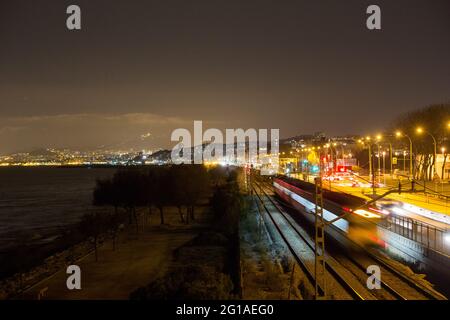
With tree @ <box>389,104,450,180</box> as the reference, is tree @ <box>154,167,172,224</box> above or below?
below

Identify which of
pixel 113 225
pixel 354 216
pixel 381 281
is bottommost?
pixel 113 225

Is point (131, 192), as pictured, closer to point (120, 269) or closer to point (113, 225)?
point (113, 225)

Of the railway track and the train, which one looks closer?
the railway track

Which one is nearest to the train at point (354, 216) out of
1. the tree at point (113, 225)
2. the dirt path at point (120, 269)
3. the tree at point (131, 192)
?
the dirt path at point (120, 269)

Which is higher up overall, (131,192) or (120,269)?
(131,192)

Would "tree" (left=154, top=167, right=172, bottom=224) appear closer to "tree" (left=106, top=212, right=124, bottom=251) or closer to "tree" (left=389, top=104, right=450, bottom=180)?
"tree" (left=106, top=212, right=124, bottom=251)

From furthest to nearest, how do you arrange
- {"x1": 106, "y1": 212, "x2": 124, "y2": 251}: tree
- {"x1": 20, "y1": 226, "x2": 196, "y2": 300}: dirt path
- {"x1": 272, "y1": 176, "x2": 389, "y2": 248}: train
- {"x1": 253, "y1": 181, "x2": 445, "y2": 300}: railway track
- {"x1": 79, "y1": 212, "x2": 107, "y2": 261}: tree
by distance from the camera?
{"x1": 106, "y1": 212, "x2": 124, "y2": 251}: tree < {"x1": 79, "y1": 212, "x2": 107, "y2": 261}: tree < {"x1": 272, "y1": 176, "x2": 389, "y2": 248}: train < {"x1": 20, "y1": 226, "x2": 196, "y2": 300}: dirt path < {"x1": 253, "y1": 181, "x2": 445, "y2": 300}: railway track

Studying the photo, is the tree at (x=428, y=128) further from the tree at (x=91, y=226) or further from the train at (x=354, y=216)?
the tree at (x=91, y=226)

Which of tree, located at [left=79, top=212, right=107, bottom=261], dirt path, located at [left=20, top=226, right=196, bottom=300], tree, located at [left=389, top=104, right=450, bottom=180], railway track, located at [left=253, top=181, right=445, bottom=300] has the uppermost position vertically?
tree, located at [left=389, top=104, right=450, bottom=180]

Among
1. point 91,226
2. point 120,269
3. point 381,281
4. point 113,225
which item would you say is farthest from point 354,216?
point 113,225

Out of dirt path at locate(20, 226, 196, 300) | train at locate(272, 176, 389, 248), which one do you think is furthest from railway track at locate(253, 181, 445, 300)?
dirt path at locate(20, 226, 196, 300)

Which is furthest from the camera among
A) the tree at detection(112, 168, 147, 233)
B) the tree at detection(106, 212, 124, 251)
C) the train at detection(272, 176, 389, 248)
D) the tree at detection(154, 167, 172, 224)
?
the tree at detection(112, 168, 147, 233)

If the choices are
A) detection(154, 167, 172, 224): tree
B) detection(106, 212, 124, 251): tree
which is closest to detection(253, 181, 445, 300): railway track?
detection(106, 212, 124, 251): tree
